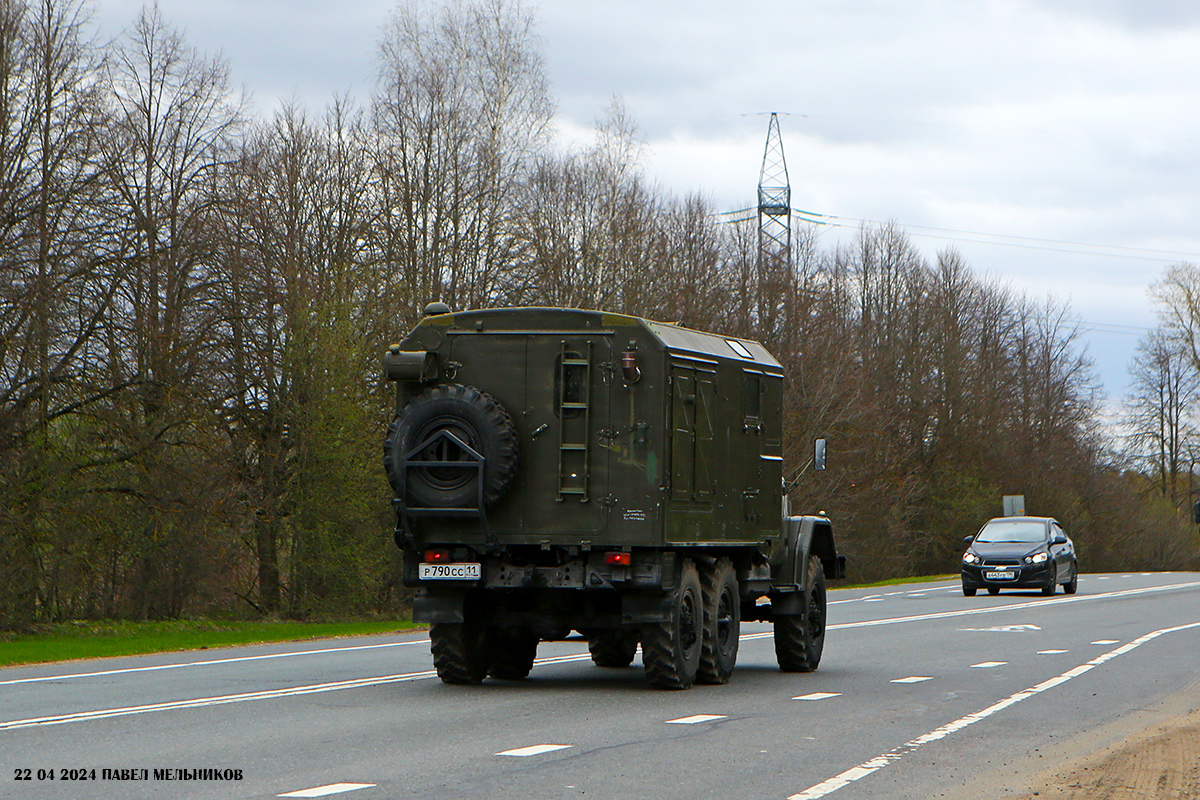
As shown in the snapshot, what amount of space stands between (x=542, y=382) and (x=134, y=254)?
55.0 ft

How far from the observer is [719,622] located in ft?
A: 46.2

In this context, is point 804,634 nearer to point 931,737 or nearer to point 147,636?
point 931,737

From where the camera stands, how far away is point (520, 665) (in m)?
14.5

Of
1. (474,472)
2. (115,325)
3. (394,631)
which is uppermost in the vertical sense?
(115,325)

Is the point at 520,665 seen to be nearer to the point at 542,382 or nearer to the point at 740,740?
the point at 542,382

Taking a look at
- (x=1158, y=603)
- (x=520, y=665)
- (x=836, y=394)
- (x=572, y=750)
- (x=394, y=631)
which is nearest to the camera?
(x=572, y=750)

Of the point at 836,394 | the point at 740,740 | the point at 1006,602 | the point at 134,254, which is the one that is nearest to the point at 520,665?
the point at 740,740

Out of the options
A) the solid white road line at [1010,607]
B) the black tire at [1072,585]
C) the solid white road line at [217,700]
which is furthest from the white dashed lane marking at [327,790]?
the black tire at [1072,585]

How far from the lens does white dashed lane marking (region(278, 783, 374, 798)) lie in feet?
24.4

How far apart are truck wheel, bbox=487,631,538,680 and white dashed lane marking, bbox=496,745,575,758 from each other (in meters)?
4.64

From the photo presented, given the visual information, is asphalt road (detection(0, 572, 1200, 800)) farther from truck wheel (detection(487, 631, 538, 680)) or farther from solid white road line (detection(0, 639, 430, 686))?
truck wheel (detection(487, 631, 538, 680))

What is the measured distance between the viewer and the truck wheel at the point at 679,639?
42.3 ft

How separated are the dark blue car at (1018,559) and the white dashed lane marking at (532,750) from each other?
26.3 meters

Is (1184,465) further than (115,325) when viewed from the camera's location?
Yes
